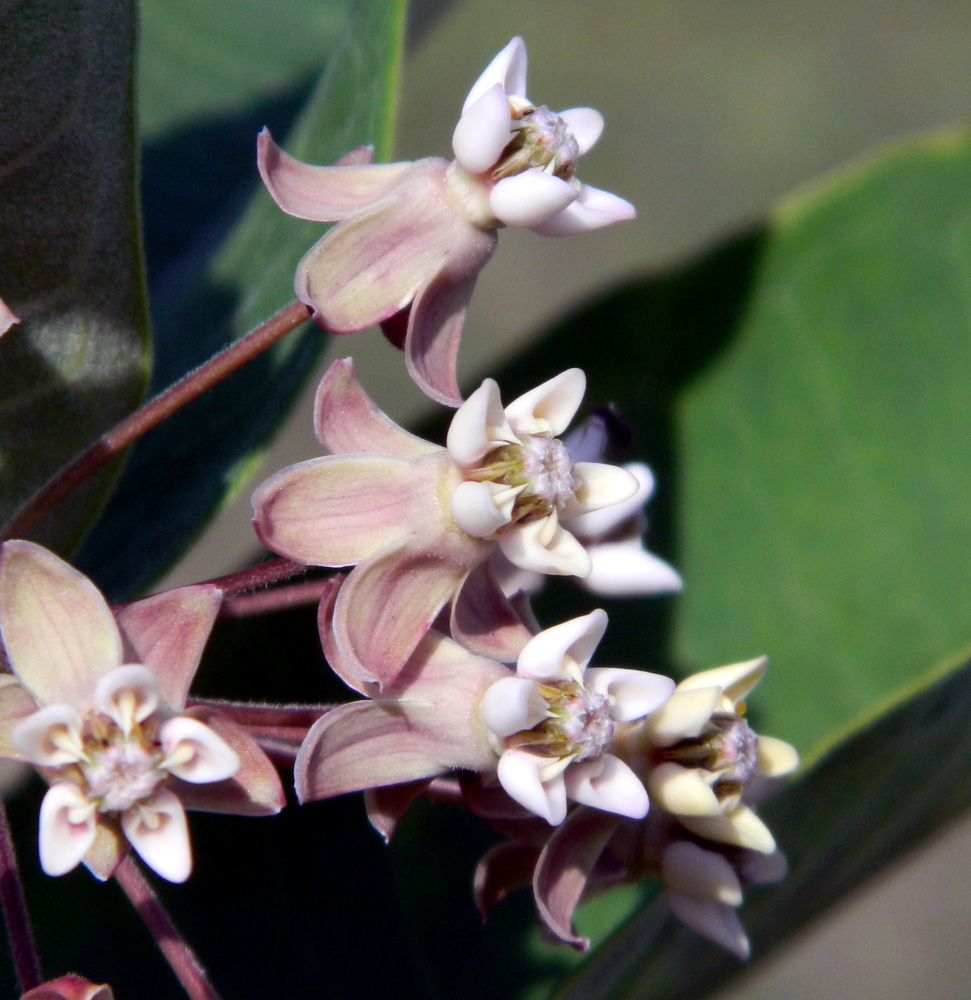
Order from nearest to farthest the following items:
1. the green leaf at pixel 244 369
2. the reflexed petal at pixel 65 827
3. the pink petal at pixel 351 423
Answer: the reflexed petal at pixel 65 827 < the pink petal at pixel 351 423 < the green leaf at pixel 244 369

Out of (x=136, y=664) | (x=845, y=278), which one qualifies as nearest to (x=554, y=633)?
(x=136, y=664)

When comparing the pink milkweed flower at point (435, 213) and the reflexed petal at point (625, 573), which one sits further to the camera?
the reflexed petal at point (625, 573)

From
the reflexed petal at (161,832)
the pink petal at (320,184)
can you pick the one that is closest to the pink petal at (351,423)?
the pink petal at (320,184)

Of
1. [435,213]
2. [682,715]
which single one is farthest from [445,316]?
[682,715]

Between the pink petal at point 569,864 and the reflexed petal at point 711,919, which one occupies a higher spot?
the pink petal at point 569,864

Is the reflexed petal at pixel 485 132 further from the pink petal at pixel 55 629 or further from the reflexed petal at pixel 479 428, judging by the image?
the pink petal at pixel 55 629

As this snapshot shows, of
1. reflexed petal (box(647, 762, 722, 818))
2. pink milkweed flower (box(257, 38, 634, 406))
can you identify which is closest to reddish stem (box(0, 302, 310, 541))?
pink milkweed flower (box(257, 38, 634, 406))

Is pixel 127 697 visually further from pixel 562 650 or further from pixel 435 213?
pixel 435 213
